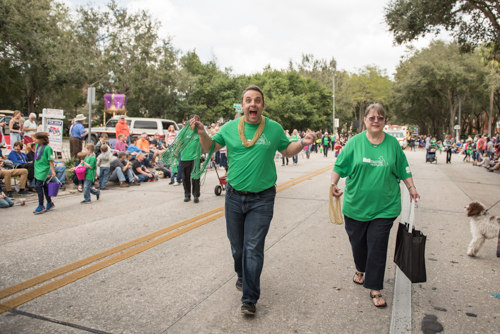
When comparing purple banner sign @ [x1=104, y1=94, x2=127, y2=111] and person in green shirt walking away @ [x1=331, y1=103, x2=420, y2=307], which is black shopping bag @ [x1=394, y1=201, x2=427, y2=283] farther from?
purple banner sign @ [x1=104, y1=94, x2=127, y2=111]

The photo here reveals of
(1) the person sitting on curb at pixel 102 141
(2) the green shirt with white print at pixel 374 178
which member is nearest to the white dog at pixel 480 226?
(2) the green shirt with white print at pixel 374 178

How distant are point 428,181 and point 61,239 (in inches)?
485

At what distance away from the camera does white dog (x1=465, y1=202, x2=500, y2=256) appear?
4973 mm

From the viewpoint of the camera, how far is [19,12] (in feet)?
82.0

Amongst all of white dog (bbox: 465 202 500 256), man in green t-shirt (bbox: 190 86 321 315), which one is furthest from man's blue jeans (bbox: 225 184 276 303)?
white dog (bbox: 465 202 500 256)

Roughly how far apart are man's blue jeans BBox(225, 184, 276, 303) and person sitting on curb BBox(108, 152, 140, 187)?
9998mm

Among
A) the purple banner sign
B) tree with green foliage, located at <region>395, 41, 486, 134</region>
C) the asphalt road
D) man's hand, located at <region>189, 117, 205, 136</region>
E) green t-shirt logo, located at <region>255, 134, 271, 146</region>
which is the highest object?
tree with green foliage, located at <region>395, 41, 486, 134</region>

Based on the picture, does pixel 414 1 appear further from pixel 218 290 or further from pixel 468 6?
pixel 218 290

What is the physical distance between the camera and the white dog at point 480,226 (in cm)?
497

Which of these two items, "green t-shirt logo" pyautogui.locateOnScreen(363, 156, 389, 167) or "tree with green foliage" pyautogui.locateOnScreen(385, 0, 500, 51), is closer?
"green t-shirt logo" pyautogui.locateOnScreen(363, 156, 389, 167)

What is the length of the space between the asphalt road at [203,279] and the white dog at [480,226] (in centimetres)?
19

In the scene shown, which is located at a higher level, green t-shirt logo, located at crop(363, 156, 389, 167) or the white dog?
green t-shirt logo, located at crop(363, 156, 389, 167)

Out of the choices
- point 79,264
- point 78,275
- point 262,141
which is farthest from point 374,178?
point 79,264

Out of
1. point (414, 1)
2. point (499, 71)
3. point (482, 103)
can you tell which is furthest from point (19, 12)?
point (482, 103)
